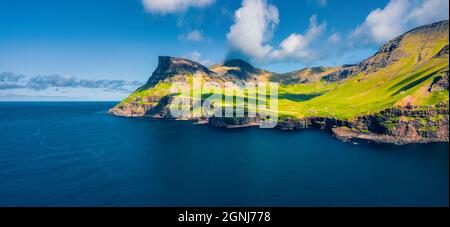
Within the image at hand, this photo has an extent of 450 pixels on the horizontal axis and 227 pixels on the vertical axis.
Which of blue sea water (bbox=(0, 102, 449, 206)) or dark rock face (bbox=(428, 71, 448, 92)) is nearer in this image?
blue sea water (bbox=(0, 102, 449, 206))

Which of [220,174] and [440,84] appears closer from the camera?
[220,174]

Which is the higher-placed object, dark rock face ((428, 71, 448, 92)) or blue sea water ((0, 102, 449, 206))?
dark rock face ((428, 71, 448, 92))

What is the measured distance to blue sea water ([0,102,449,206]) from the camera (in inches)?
3228

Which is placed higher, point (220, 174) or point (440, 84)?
point (440, 84)

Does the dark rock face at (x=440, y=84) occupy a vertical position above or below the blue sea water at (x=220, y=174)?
above

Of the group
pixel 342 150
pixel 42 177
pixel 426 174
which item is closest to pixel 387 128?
pixel 342 150

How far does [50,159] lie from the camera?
13075 cm

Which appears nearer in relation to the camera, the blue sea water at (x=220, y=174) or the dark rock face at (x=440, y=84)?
the blue sea water at (x=220, y=174)

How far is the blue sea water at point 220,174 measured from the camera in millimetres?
82000

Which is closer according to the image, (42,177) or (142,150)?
(42,177)

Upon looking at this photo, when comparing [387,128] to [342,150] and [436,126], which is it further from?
[342,150]

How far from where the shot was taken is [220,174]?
10750 cm
